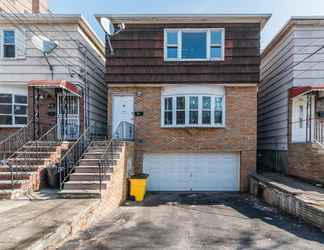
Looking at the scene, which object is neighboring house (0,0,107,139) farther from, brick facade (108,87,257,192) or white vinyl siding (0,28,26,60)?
brick facade (108,87,257,192)

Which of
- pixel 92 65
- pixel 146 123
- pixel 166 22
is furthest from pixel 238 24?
pixel 92 65

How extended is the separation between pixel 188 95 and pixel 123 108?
3.13 metres

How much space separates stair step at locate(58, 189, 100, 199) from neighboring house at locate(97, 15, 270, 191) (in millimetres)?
4422

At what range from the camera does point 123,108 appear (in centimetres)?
1064

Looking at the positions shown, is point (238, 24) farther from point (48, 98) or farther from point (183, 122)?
point (48, 98)

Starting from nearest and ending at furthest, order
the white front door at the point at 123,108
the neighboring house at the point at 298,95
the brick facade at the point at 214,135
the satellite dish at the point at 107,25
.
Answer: the neighboring house at the point at 298,95, the satellite dish at the point at 107,25, the brick facade at the point at 214,135, the white front door at the point at 123,108

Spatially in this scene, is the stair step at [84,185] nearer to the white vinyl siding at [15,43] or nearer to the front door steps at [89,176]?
the front door steps at [89,176]

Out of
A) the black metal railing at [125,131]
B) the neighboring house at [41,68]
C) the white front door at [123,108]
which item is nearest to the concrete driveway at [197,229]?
the black metal railing at [125,131]

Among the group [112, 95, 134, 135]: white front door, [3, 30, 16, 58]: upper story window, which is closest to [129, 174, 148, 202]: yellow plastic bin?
[112, 95, 134, 135]: white front door

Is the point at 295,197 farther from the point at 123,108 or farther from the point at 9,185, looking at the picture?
the point at 9,185

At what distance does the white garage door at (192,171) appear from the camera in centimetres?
1047

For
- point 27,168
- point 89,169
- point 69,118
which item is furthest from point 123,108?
point 27,168

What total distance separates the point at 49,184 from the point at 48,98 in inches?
178

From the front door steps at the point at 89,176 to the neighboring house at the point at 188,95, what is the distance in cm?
257
